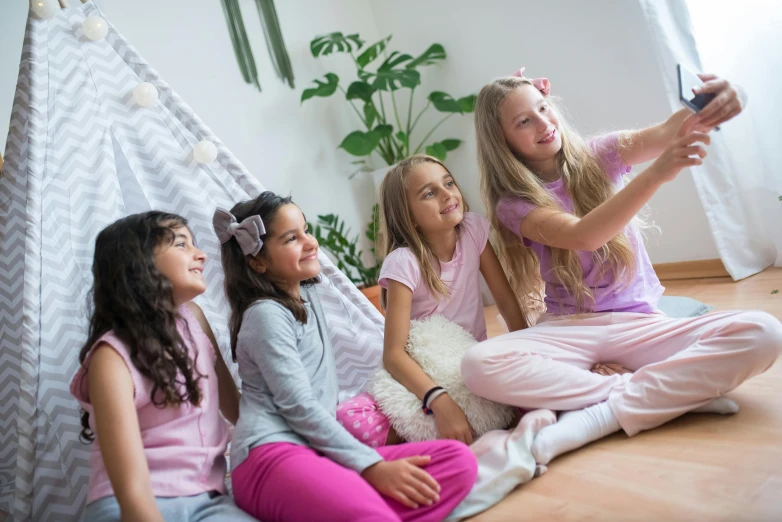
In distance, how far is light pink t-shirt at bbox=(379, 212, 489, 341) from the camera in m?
1.50

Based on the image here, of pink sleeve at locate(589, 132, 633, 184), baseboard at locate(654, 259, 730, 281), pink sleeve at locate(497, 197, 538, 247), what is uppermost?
pink sleeve at locate(589, 132, 633, 184)

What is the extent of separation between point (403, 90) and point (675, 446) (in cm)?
250

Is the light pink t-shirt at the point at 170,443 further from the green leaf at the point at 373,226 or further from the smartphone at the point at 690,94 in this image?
the green leaf at the point at 373,226

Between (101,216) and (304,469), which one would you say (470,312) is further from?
(101,216)

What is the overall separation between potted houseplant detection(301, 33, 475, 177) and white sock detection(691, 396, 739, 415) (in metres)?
1.91

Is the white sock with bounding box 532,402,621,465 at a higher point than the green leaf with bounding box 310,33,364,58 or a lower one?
lower

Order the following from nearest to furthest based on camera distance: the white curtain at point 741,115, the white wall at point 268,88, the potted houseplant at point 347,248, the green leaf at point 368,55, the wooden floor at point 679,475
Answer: the wooden floor at point 679,475 → the white curtain at point 741,115 → the white wall at point 268,88 → the potted houseplant at point 347,248 → the green leaf at point 368,55

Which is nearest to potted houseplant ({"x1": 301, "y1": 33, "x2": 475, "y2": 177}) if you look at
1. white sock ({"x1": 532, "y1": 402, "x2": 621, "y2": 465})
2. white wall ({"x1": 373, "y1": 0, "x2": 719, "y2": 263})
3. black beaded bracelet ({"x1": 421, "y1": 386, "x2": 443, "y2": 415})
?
white wall ({"x1": 373, "y1": 0, "x2": 719, "y2": 263})

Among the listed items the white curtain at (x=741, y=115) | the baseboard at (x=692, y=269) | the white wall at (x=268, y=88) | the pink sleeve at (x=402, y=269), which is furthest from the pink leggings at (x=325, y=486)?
the white wall at (x=268, y=88)

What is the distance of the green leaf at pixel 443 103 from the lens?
2.89m

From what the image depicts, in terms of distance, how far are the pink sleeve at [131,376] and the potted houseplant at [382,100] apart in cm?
201

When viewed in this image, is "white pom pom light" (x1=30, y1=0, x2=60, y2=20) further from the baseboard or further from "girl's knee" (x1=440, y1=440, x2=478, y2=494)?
the baseboard

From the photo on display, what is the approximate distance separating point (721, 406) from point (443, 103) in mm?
2035

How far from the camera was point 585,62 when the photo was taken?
2426 mm
